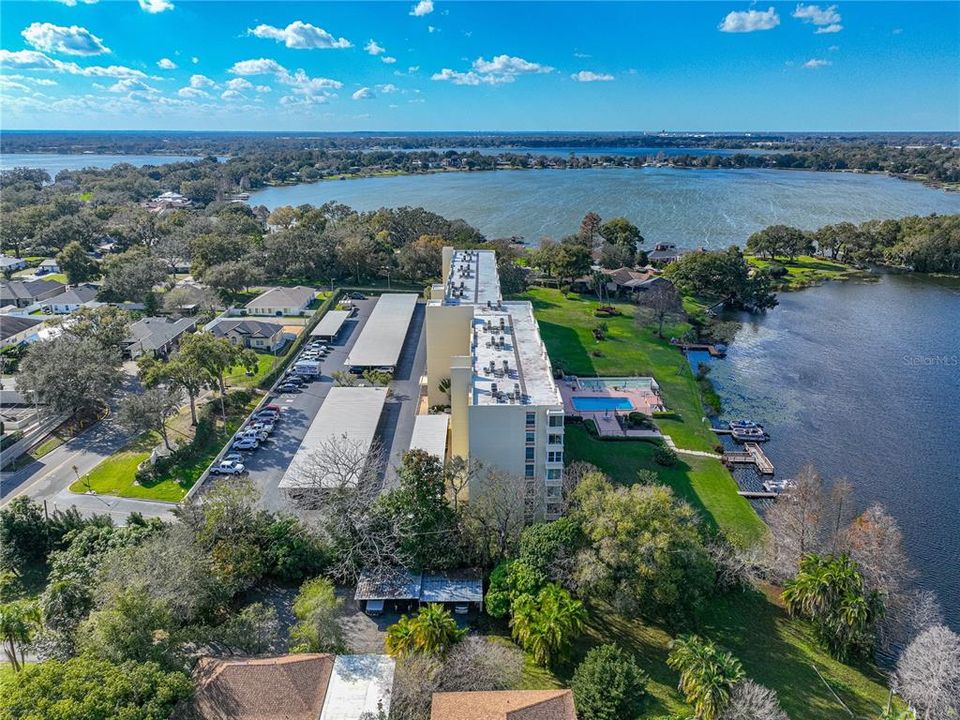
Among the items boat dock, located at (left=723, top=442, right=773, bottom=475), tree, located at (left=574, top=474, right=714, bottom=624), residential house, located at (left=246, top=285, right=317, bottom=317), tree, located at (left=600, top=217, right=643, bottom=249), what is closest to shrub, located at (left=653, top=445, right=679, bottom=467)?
boat dock, located at (left=723, top=442, right=773, bottom=475)

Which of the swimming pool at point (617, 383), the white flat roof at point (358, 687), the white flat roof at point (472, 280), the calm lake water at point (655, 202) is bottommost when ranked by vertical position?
the white flat roof at point (358, 687)

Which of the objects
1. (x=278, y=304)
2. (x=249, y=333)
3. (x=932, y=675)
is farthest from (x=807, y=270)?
(x=249, y=333)

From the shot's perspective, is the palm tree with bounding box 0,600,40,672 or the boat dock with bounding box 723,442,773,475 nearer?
the palm tree with bounding box 0,600,40,672

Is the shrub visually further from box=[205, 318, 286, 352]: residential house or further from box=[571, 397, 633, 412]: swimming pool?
box=[205, 318, 286, 352]: residential house

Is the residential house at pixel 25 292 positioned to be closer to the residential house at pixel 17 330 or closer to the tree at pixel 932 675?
the residential house at pixel 17 330

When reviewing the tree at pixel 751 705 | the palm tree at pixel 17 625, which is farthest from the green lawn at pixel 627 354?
the palm tree at pixel 17 625

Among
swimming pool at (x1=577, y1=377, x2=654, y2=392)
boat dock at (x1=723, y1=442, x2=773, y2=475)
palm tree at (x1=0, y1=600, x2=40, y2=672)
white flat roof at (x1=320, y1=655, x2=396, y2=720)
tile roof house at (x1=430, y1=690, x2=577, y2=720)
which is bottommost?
boat dock at (x1=723, y1=442, x2=773, y2=475)

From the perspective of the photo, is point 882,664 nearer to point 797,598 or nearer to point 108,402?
point 797,598
